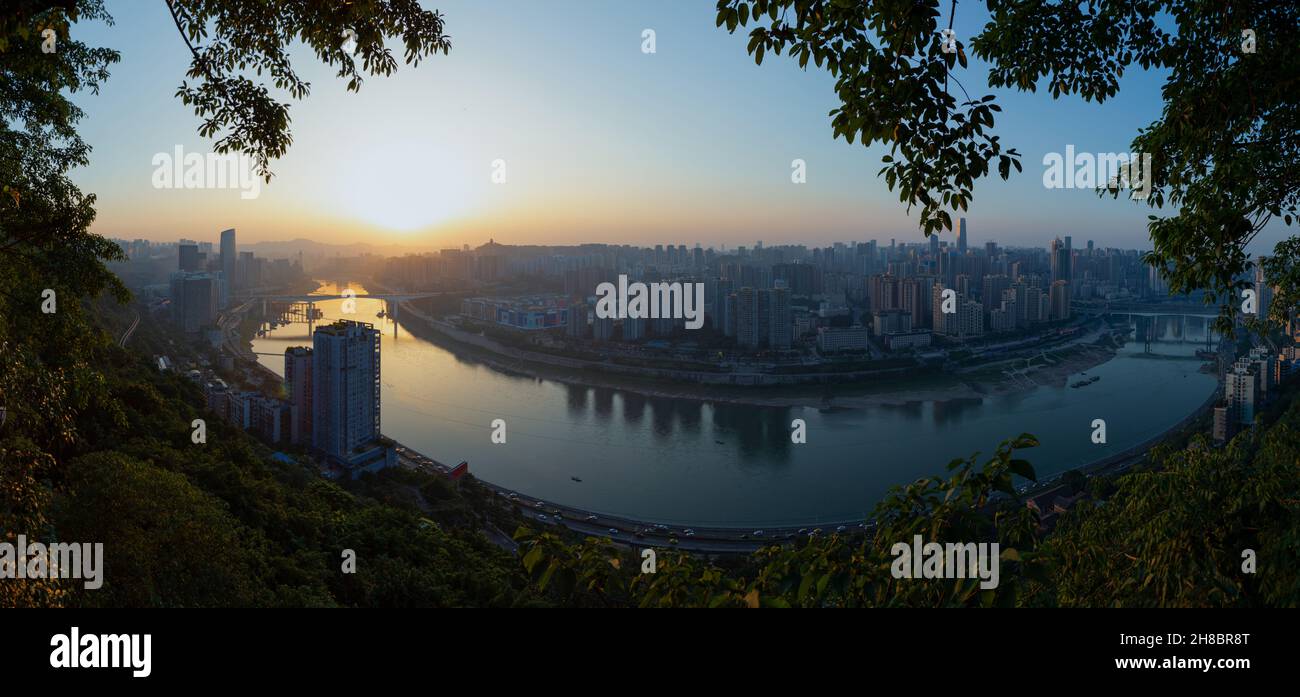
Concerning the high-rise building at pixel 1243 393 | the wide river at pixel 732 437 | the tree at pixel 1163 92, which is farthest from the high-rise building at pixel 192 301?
the high-rise building at pixel 1243 393

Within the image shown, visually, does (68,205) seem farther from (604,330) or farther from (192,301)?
(192,301)

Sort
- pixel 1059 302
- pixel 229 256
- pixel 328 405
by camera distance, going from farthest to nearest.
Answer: pixel 229 256, pixel 1059 302, pixel 328 405

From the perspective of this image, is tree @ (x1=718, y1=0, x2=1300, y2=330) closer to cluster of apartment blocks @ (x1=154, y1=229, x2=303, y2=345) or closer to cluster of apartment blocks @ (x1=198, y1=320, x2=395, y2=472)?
cluster of apartment blocks @ (x1=198, y1=320, x2=395, y2=472)

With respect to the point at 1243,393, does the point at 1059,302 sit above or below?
above

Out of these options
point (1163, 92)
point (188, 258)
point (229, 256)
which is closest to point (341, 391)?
point (1163, 92)

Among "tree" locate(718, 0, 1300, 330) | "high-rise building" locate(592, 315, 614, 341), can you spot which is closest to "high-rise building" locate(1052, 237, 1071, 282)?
"high-rise building" locate(592, 315, 614, 341)

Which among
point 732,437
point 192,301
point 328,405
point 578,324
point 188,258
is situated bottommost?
point 732,437
